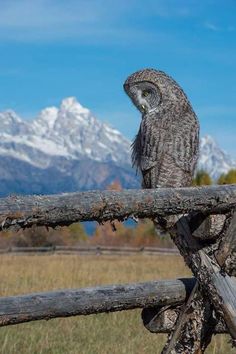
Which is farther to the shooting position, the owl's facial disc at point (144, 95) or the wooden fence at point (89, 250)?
the wooden fence at point (89, 250)

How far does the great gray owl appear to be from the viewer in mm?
4848

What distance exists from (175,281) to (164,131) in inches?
34.2

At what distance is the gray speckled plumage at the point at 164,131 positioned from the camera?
4848mm

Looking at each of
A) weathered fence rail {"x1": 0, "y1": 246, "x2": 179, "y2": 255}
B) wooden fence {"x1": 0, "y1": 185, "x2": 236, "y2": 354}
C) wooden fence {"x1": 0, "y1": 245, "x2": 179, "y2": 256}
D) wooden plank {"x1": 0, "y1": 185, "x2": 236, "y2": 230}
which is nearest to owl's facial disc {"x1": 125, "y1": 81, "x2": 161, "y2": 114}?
wooden fence {"x1": 0, "y1": 185, "x2": 236, "y2": 354}

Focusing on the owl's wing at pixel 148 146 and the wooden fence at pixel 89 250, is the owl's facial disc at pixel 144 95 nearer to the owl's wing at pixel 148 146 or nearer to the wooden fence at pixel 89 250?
the owl's wing at pixel 148 146

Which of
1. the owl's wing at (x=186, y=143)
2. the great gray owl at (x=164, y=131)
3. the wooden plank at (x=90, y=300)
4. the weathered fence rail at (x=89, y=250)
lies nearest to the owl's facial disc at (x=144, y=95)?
the great gray owl at (x=164, y=131)

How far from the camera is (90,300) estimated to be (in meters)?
4.33

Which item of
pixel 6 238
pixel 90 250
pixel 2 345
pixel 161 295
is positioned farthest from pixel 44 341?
pixel 6 238

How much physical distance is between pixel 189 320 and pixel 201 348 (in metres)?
0.17

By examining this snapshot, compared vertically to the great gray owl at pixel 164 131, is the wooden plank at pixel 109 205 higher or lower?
lower

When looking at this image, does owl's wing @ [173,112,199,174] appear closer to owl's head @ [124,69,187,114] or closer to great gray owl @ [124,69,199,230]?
great gray owl @ [124,69,199,230]

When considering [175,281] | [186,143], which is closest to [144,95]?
[186,143]

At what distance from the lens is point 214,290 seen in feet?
13.9

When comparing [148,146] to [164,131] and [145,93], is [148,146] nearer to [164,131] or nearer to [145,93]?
[164,131]
